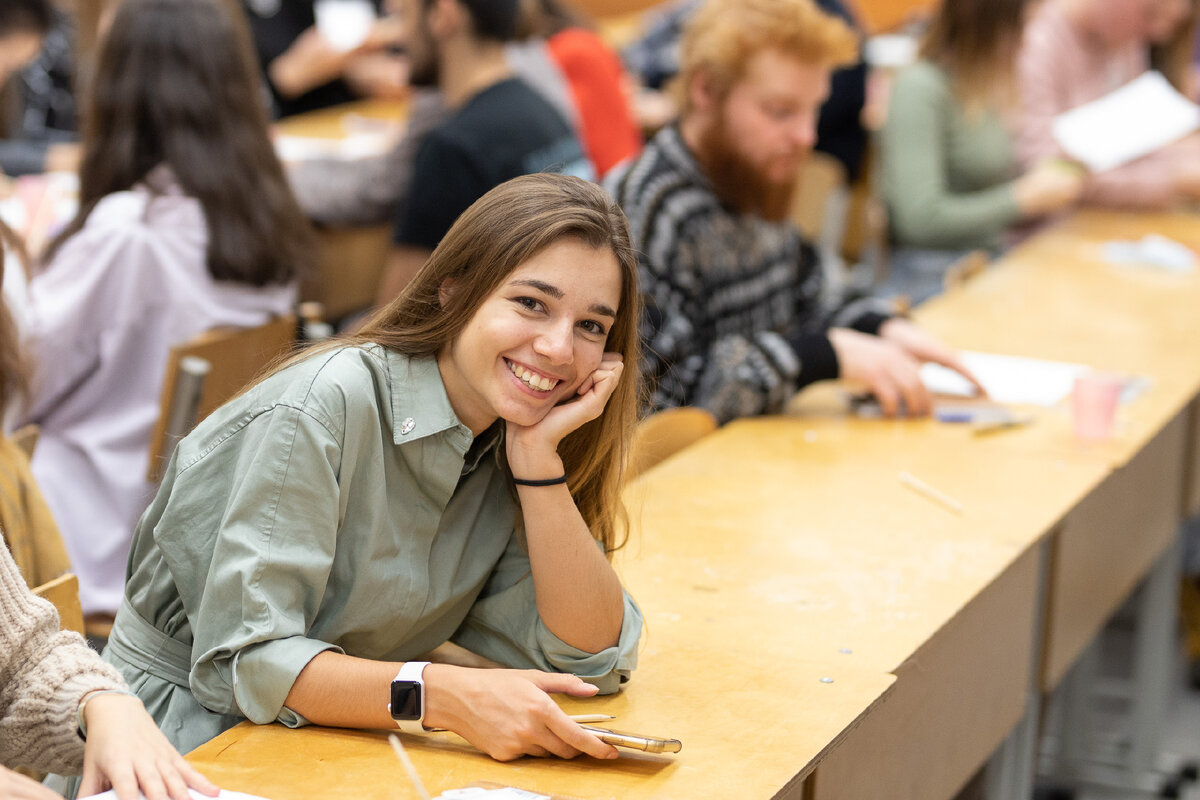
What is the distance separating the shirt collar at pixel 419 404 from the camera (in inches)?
56.8

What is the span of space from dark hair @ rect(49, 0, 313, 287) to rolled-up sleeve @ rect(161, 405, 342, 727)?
1.39m

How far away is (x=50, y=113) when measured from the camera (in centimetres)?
487

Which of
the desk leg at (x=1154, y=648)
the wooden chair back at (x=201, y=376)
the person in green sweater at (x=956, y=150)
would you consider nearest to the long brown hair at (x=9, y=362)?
the wooden chair back at (x=201, y=376)

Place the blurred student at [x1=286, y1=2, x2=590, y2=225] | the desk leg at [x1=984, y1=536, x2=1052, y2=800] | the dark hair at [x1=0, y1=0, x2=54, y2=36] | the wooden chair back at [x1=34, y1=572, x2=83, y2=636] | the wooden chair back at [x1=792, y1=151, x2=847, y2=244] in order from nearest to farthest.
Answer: the wooden chair back at [x1=34, y1=572, x2=83, y2=636] → the desk leg at [x1=984, y1=536, x2=1052, y2=800] → the blurred student at [x1=286, y1=2, x2=590, y2=225] → the dark hair at [x1=0, y1=0, x2=54, y2=36] → the wooden chair back at [x1=792, y1=151, x2=847, y2=244]

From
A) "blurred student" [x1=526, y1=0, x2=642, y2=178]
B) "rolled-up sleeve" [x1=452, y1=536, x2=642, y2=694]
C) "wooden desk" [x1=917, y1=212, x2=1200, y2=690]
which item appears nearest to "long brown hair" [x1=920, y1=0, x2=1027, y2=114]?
"wooden desk" [x1=917, y1=212, x2=1200, y2=690]

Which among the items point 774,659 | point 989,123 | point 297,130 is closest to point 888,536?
point 774,659

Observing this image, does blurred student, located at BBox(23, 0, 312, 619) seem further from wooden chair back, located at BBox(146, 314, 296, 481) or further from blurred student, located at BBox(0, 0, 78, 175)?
blurred student, located at BBox(0, 0, 78, 175)

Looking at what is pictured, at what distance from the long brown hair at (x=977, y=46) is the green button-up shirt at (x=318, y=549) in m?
2.67

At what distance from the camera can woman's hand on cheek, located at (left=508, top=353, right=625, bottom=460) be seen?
148 cm

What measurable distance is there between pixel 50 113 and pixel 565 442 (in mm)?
3947

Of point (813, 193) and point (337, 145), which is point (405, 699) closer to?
point (337, 145)

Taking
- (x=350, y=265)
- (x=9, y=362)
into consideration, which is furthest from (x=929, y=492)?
(x=350, y=265)

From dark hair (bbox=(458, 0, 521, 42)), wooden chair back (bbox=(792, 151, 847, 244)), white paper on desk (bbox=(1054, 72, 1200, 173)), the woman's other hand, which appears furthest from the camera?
wooden chair back (bbox=(792, 151, 847, 244))

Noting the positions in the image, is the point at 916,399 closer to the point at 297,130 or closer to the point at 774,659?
the point at 774,659
